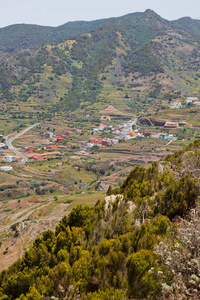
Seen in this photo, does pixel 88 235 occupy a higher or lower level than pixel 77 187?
higher

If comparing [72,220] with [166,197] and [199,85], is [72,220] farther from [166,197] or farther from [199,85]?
[199,85]

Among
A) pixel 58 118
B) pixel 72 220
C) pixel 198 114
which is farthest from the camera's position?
pixel 58 118

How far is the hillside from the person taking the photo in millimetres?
5480

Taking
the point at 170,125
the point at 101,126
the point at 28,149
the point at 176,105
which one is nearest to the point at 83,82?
the point at 101,126

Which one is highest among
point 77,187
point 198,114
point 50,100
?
point 50,100

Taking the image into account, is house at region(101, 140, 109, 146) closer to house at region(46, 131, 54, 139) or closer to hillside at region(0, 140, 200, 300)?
house at region(46, 131, 54, 139)

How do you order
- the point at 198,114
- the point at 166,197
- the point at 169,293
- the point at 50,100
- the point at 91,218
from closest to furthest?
the point at 169,293
the point at 166,197
the point at 91,218
the point at 198,114
the point at 50,100

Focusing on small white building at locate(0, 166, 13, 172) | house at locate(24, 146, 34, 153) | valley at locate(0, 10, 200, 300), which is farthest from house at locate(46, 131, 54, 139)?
small white building at locate(0, 166, 13, 172)

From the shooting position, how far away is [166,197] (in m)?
10.6

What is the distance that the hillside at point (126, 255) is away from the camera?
5480 mm

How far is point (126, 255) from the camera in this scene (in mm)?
7348

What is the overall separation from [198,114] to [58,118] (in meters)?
73.3

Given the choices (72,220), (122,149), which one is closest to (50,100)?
(122,149)

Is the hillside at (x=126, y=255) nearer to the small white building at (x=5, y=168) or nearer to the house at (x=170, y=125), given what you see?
the small white building at (x=5, y=168)
